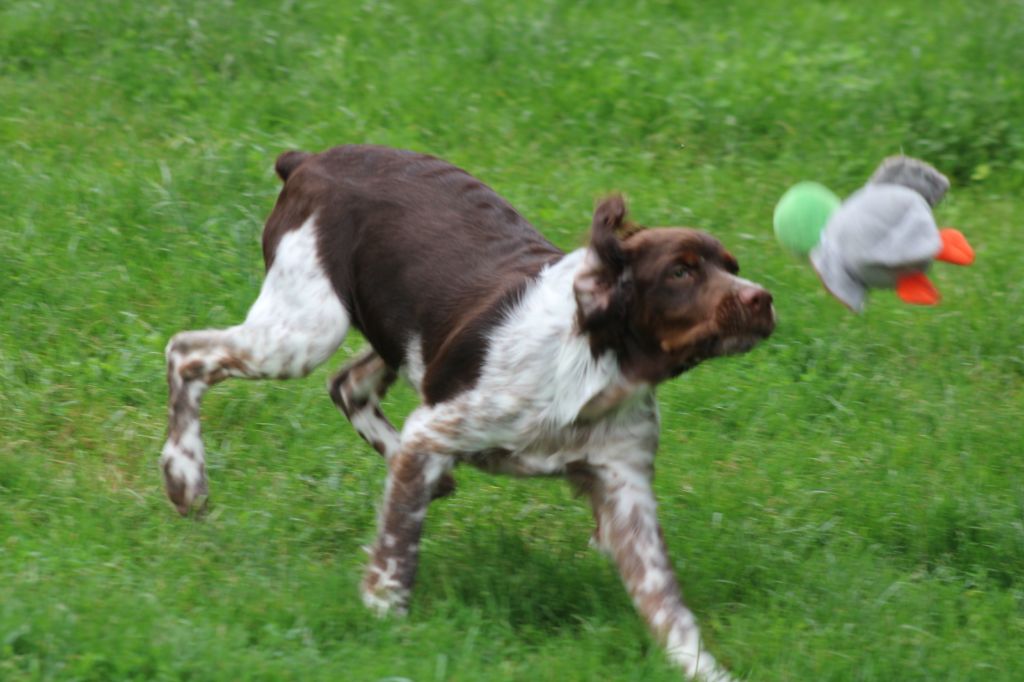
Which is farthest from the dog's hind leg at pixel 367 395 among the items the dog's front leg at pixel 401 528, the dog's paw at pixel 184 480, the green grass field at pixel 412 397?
the dog's front leg at pixel 401 528

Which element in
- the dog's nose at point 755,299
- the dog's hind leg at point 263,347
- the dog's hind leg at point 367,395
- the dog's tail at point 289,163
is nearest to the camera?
the dog's nose at point 755,299

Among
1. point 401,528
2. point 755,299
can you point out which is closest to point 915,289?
point 755,299

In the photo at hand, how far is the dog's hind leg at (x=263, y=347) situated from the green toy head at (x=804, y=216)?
1.43 m

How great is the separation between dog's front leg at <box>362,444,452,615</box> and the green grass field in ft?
0.30

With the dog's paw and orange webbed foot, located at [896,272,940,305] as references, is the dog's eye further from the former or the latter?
the dog's paw

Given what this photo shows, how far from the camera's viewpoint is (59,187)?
7465mm

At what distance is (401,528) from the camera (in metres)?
4.70

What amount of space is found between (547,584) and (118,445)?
5.89ft

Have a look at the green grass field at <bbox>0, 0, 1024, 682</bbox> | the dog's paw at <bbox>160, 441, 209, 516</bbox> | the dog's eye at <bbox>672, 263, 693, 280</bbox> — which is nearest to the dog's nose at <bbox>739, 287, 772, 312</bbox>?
the dog's eye at <bbox>672, 263, 693, 280</bbox>

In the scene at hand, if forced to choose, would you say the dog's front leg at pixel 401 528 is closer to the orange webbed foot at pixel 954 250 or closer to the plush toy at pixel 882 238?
the plush toy at pixel 882 238

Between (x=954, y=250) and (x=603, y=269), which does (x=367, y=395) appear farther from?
(x=954, y=250)

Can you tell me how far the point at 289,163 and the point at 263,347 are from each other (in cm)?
71

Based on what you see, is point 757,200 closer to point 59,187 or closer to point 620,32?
point 620,32

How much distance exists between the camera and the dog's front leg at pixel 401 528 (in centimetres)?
462
